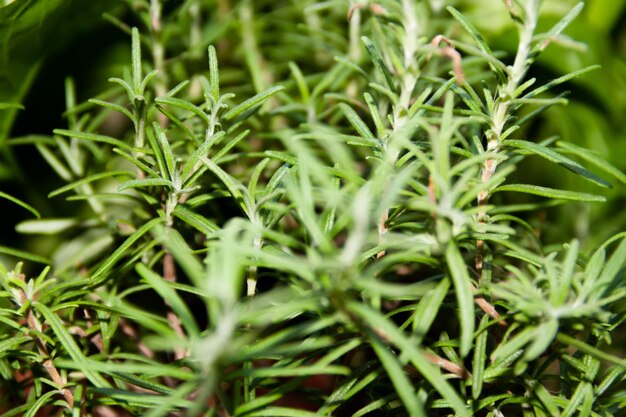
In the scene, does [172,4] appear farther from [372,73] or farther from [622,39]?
[622,39]

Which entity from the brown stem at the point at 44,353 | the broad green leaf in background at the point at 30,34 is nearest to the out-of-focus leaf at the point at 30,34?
the broad green leaf in background at the point at 30,34

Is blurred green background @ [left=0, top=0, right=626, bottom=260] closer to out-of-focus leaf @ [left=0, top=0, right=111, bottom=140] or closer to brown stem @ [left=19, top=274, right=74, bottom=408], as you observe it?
out-of-focus leaf @ [left=0, top=0, right=111, bottom=140]

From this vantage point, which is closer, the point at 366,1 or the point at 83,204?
the point at 366,1

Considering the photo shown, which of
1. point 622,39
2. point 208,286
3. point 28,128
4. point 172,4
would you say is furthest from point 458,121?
point 622,39

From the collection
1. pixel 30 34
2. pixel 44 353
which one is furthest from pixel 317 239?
pixel 30 34

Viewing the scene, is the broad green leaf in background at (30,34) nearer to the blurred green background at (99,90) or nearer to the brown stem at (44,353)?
the blurred green background at (99,90)

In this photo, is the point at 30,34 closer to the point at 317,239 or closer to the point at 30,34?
the point at 30,34

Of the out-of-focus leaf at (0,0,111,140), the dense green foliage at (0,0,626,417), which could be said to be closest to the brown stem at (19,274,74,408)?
the dense green foliage at (0,0,626,417)
